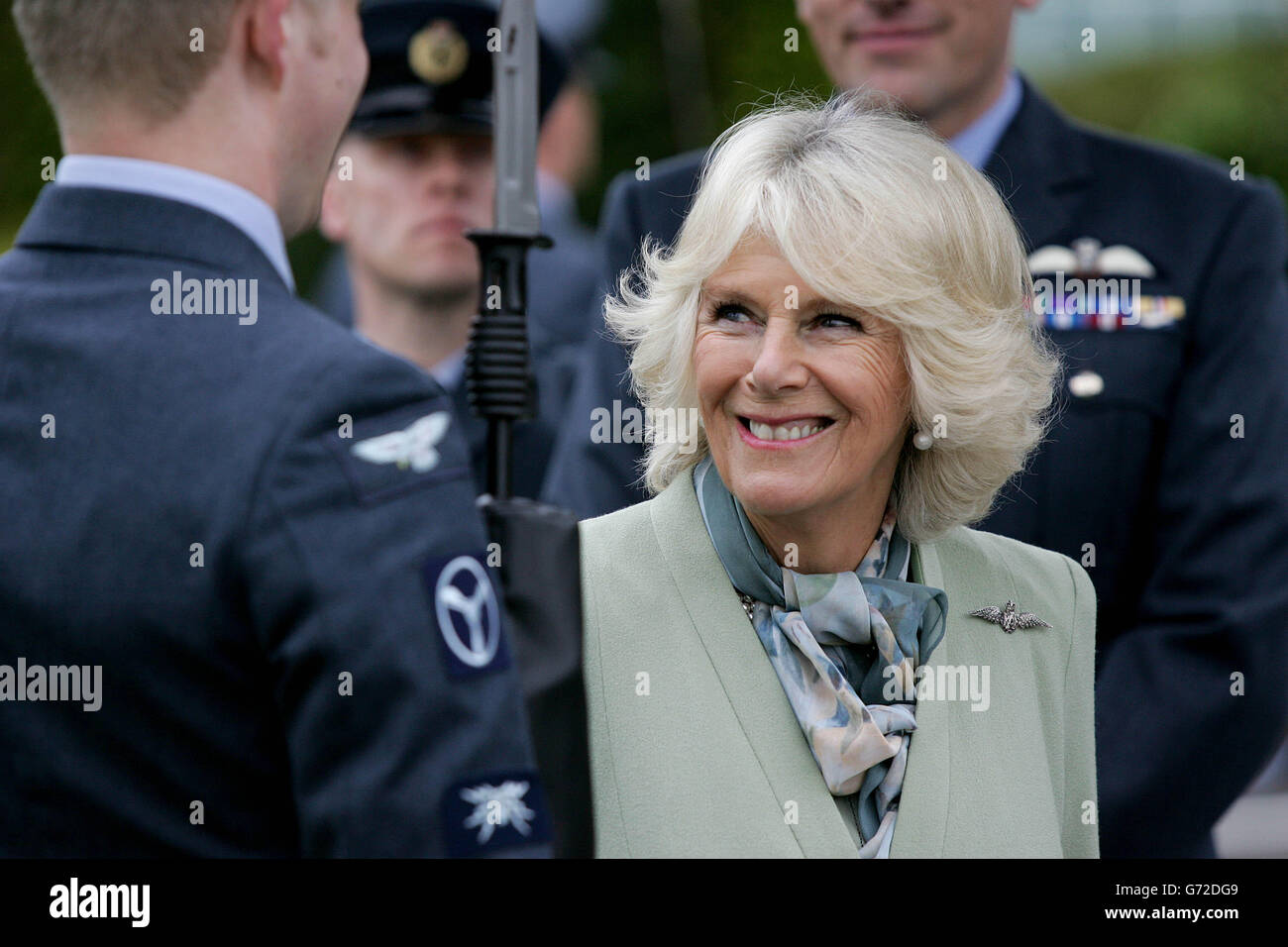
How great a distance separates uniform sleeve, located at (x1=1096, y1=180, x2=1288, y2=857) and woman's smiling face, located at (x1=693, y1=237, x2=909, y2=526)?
0.67m

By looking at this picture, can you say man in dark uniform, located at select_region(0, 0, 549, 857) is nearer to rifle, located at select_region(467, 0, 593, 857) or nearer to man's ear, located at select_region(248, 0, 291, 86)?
man's ear, located at select_region(248, 0, 291, 86)

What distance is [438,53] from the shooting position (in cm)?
421

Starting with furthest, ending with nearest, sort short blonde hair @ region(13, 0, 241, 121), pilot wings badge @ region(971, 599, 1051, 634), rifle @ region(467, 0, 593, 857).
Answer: pilot wings badge @ region(971, 599, 1051, 634) → rifle @ region(467, 0, 593, 857) → short blonde hair @ region(13, 0, 241, 121)

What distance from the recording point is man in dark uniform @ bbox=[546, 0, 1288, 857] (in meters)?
2.87

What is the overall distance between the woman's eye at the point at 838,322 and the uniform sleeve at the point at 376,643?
94cm

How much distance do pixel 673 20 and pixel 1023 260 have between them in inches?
163

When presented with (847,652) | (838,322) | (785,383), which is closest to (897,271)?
(838,322)

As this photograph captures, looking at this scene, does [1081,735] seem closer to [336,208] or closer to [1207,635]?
[1207,635]

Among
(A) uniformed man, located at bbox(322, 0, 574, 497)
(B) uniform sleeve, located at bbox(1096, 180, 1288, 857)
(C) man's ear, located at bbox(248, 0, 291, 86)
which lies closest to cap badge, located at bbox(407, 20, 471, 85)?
(A) uniformed man, located at bbox(322, 0, 574, 497)

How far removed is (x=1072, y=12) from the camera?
4535 mm
